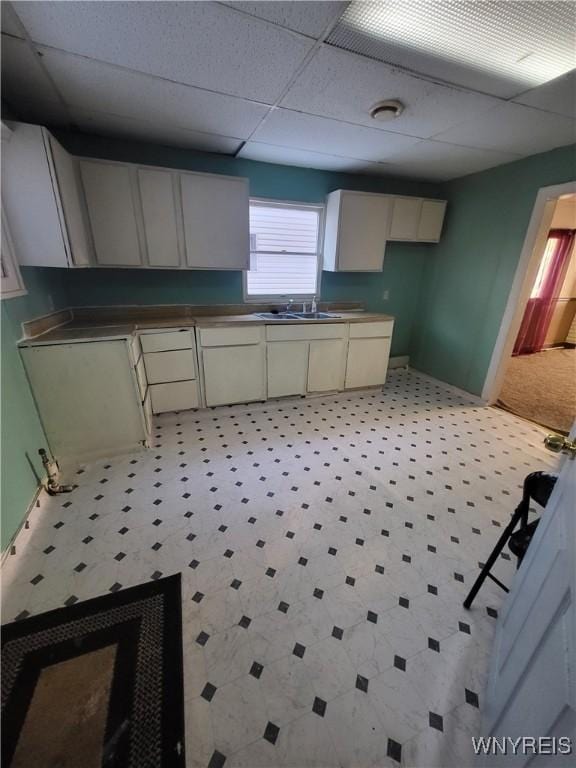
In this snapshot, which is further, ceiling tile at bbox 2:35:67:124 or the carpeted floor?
the carpeted floor

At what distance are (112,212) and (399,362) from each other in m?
3.90

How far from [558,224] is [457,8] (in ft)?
16.9

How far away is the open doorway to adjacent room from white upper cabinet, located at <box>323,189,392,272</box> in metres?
1.99

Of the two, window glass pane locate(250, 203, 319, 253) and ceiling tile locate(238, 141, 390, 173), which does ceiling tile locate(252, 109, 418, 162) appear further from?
window glass pane locate(250, 203, 319, 253)

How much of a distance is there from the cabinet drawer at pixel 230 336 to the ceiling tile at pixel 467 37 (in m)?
2.01

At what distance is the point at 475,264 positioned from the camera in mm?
3453

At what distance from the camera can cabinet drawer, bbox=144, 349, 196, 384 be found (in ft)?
9.14

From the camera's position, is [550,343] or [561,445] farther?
[550,343]

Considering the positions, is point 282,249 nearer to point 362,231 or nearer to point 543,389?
point 362,231

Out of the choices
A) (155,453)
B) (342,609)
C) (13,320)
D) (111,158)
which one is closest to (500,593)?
(342,609)

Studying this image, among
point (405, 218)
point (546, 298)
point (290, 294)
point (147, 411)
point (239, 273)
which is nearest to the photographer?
point (147, 411)

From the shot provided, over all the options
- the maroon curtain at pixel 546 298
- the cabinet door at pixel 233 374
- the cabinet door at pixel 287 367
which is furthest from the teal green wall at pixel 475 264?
the cabinet door at pixel 233 374

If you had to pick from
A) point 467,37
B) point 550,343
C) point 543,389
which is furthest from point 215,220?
point 550,343

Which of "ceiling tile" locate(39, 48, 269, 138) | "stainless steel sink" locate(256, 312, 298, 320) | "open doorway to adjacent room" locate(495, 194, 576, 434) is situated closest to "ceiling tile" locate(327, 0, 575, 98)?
"ceiling tile" locate(39, 48, 269, 138)
